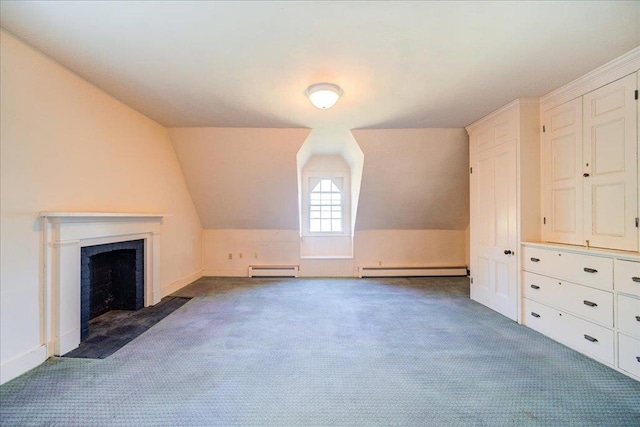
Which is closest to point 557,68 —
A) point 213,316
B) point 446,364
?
point 446,364

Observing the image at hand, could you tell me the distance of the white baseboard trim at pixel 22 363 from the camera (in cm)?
195

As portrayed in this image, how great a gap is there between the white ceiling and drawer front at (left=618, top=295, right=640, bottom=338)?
1.93 meters

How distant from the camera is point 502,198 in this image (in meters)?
3.35

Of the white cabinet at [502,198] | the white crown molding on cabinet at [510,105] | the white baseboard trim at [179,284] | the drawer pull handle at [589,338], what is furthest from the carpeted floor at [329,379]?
the white crown molding on cabinet at [510,105]

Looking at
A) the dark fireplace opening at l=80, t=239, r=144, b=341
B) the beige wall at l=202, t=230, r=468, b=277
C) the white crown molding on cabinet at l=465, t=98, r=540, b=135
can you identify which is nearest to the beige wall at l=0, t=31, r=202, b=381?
the dark fireplace opening at l=80, t=239, r=144, b=341

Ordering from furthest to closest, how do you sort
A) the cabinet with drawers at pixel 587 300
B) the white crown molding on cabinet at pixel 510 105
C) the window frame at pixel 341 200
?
the window frame at pixel 341 200, the white crown molding on cabinet at pixel 510 105, the cabinet with drawers at pixel 587 300

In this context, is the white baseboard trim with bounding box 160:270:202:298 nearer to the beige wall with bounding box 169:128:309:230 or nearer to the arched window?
the beige wall with bounding box 169:128:309:230

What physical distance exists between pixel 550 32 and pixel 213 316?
4.03 m

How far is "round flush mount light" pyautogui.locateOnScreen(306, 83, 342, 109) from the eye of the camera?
104 inches

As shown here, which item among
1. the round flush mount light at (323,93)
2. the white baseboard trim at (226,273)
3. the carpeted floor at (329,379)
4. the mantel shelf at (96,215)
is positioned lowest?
the carpeted floor at (329,379)

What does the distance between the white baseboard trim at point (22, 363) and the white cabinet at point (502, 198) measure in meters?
4.51

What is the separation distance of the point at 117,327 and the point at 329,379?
94.2 inches

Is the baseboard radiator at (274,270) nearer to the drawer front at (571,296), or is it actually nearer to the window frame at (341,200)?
the window frame at (341,200)

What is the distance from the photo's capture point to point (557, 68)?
2.42 meters
